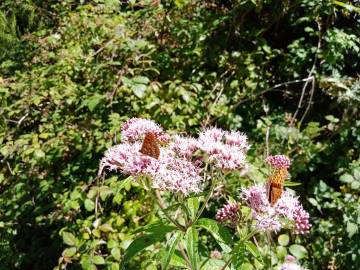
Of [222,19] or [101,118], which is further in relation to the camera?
[222,19]

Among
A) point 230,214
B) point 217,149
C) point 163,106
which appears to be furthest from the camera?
point 163,106

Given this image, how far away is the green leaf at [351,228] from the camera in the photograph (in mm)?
2795

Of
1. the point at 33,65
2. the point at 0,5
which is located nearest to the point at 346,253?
the point at 33,65

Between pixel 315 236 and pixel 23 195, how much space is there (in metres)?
2.00

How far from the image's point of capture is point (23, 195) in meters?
3.18

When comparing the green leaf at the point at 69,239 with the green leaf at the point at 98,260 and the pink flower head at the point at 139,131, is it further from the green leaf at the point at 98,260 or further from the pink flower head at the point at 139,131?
the pink flower head at the point at 139,131

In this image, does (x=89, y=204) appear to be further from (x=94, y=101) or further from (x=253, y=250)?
(x=253, y=250)

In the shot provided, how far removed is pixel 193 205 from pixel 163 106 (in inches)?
58.0

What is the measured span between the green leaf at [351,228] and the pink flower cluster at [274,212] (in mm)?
1179

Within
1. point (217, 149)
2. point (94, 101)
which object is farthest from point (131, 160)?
point (94, 101)

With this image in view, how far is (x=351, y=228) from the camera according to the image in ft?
9.22

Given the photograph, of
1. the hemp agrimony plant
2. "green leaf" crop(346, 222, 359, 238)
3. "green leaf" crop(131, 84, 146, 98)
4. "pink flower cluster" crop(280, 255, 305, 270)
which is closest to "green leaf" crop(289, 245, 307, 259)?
"pink flower cluster" crop(280, 255, 305, 270)

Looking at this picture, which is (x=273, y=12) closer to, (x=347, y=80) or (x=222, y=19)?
(x=222, y=19)

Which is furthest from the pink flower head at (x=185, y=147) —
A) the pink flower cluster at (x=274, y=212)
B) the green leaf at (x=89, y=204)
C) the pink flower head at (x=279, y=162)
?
the green leaf at (x=89, y=204)
